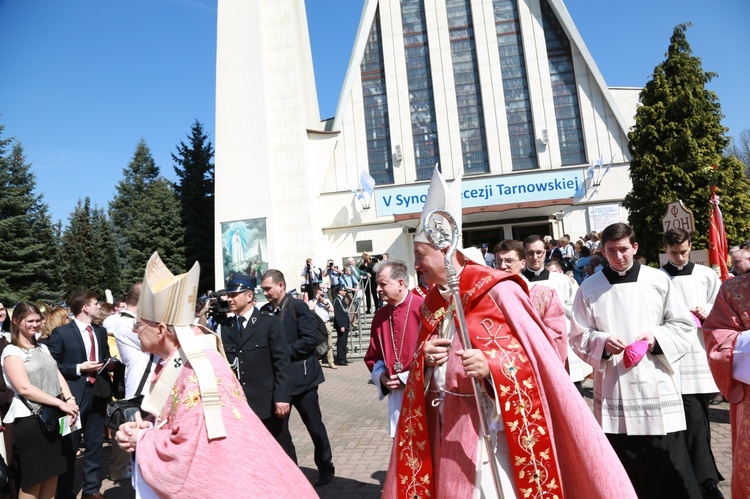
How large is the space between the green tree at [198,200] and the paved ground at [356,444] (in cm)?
2627

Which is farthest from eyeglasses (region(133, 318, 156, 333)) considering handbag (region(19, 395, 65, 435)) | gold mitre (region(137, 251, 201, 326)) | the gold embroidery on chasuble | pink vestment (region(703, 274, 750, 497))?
pink vestment (region(703, 274, 750, 497))

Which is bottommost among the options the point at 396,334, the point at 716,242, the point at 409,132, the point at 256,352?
the point at 256,352

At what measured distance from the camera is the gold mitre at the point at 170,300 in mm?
2977

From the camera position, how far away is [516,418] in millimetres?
2838

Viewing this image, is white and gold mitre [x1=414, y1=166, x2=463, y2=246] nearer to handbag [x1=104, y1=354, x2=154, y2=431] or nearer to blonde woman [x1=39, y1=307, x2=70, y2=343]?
handbag [x1=104, y1=354, x2=154, y2=431]

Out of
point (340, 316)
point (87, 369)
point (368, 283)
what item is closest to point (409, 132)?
point (368, 283)

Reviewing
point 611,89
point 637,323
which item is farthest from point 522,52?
point 637,323

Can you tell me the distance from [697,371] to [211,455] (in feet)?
15.4

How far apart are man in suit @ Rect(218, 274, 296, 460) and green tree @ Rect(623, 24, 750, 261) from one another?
18.4 m

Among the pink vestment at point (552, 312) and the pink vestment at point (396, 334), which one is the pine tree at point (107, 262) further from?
the pink vestment at point (552, 312)

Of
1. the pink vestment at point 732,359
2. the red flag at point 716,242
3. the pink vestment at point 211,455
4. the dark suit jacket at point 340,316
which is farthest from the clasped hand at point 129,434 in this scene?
the dark suit jacket at point 340,316

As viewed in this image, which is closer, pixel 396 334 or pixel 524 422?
pixel 524 422

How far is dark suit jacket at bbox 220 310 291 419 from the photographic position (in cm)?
533

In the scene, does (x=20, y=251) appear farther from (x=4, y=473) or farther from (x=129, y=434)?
(x=129, y=434)
